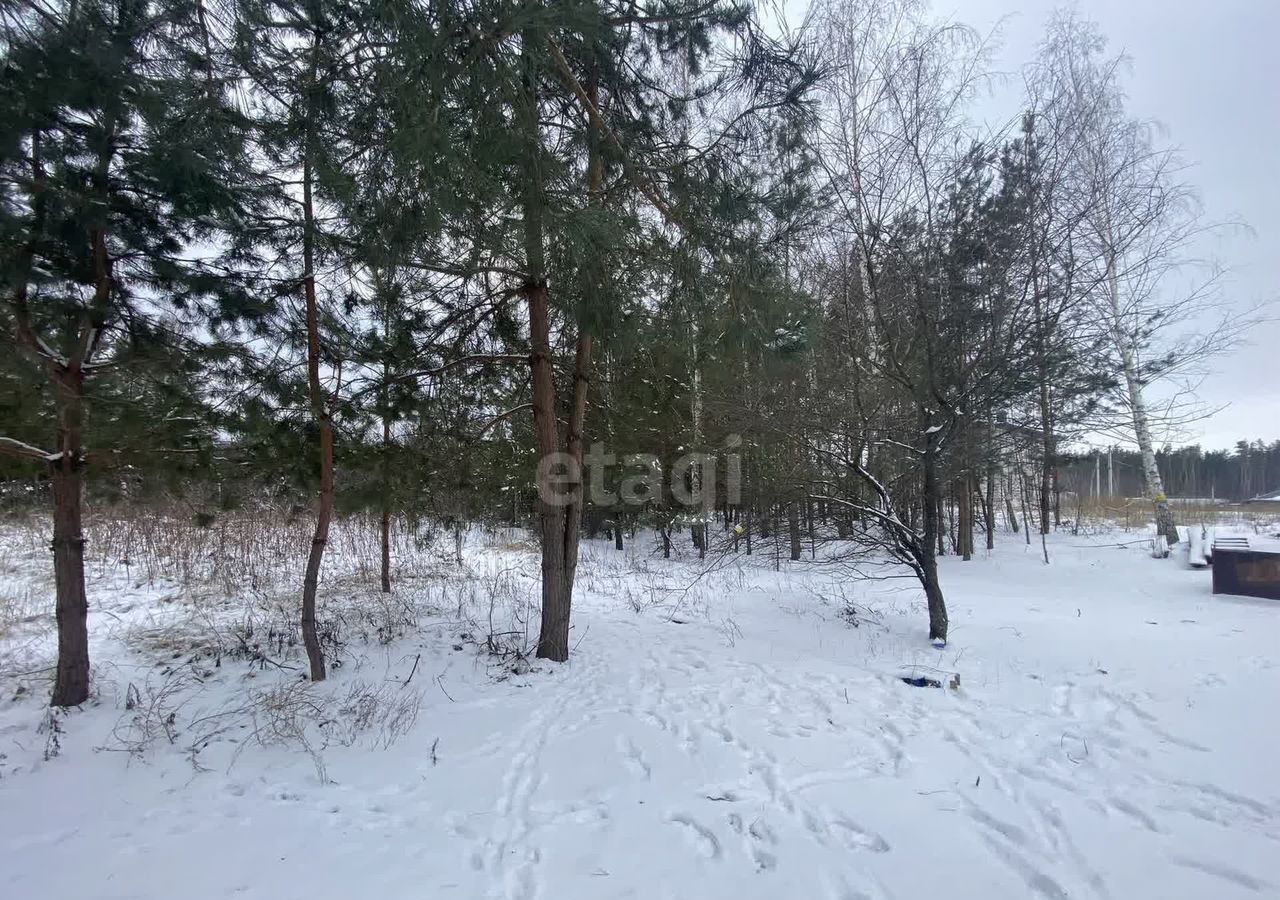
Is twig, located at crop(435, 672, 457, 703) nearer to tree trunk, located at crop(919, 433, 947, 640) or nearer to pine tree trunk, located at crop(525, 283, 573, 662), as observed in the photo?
pine tree trunk, located at crop(525, 283, 573, 662)

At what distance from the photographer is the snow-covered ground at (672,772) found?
218 centimetres

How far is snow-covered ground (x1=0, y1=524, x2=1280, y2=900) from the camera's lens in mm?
2184

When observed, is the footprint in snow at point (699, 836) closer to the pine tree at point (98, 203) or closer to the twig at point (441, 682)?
the twig at point (441, 682)

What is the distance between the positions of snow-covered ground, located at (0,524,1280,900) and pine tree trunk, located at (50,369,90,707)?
0.21m

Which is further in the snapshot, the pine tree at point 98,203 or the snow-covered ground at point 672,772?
the pine tree at point 98,203

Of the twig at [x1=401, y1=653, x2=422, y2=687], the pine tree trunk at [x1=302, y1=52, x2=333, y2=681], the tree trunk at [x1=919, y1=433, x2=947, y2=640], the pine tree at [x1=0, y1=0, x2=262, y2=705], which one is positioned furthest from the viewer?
the tree trunk at [x1=919, y1=433, x2=947, y2=640]

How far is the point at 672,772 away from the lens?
3023mm

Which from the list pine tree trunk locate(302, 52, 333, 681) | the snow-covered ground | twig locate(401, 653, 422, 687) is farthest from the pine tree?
twig locate(401, 653, 422, 687)

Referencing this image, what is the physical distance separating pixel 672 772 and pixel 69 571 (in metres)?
4.36

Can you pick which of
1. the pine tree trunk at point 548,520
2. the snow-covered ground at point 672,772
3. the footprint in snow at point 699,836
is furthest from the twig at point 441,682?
the footprint in snow at point 699,836

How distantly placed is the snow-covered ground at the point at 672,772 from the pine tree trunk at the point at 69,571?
215 millimetres

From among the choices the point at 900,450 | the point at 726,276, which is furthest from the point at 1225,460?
the point at 726,276

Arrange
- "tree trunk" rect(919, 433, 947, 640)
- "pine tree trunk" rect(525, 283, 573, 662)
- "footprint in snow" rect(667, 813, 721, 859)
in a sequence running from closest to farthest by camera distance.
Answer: "footprint in snow" rect(667, 813, 721, 859) < "pine tree trunk" rect(525, 283, 573, 662) < "tree trunk" rect(919, 433, 947, 640)

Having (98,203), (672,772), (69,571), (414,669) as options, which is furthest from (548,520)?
(98,203)
